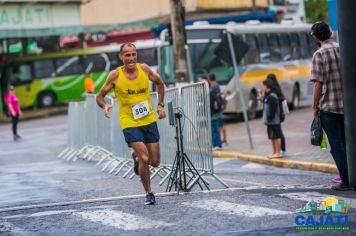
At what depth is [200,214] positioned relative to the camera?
9.02 m

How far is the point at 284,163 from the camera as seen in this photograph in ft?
57.4

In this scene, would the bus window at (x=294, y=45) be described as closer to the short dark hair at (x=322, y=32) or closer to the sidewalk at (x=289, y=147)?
the sidewalk at (x=289, y=147)

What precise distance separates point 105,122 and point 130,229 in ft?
38.3

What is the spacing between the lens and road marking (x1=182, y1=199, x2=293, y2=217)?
8859 mm

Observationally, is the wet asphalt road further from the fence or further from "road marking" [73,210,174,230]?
the fence

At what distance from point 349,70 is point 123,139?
840 centimetres

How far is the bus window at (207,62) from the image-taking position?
1177 inches

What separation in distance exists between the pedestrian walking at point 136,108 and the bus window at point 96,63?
39951 mm

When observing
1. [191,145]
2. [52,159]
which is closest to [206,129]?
[191,145]

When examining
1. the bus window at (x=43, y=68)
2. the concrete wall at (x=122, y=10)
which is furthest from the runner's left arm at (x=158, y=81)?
the concrete wall at (x=122, y=10)

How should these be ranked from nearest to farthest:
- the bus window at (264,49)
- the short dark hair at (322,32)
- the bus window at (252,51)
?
the short dark hair at (322,32) < the bus window at (252,51) < the bus window at (264,49)

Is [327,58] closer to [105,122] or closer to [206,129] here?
[206,129]

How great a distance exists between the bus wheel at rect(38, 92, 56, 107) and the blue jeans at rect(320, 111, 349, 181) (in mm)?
39257

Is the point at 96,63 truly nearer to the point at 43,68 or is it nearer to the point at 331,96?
the point at 43,68
